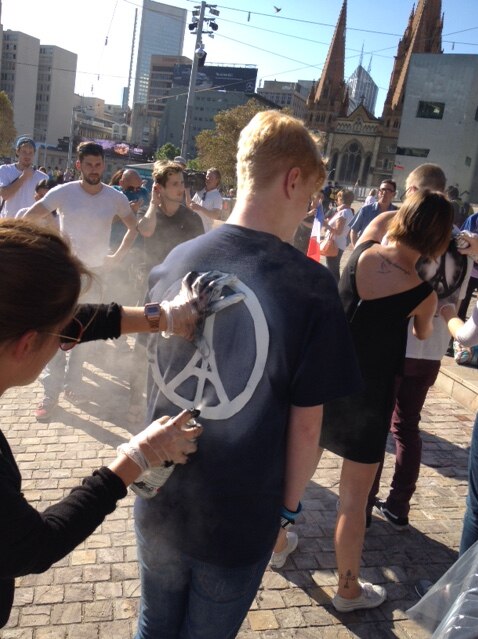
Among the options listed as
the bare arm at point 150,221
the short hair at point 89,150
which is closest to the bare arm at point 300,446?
the bare arm at point 150,221

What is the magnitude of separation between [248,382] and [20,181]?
17.9ft

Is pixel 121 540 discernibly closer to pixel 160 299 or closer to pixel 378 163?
pixel 160 299

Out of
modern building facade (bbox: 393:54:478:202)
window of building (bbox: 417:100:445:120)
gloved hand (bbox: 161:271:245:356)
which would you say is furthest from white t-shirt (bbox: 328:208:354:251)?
window of building (bbox: 417:100:445:120)

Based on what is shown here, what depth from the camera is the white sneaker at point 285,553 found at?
285 cm

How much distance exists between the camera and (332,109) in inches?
2987

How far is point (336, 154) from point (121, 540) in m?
78.4

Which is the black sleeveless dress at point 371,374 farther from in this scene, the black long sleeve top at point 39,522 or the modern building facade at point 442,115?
the modern building facade at point 442,115

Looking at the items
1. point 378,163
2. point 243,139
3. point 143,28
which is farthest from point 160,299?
point 143,28

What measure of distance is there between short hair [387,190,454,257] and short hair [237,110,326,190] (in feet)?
3.17

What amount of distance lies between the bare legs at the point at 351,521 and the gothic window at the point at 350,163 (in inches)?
3032

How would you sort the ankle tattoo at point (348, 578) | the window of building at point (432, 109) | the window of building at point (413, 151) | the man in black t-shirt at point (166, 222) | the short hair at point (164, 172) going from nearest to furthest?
the ankle tattoo at point (348, 578) → the short hair at point (164, 172) → the man in black t-shirt at point (166, 222) → the window of building at point (432, 109) → the window of building at point (413, 151)

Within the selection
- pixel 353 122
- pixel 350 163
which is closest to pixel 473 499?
pixel 350 163

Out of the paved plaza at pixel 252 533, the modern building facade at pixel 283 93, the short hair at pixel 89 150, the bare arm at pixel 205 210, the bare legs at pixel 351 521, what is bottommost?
the paved plaza at pixel 252 533

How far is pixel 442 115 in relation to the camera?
4494cm
